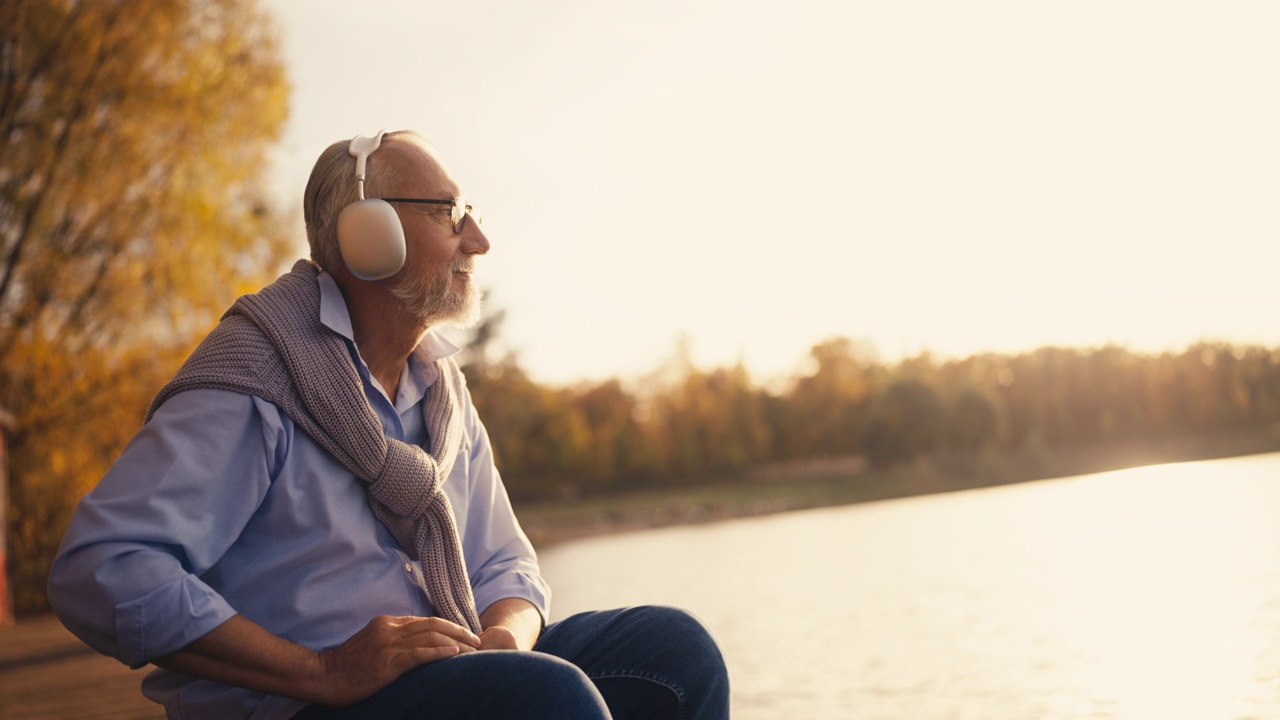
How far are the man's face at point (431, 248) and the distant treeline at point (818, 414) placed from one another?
41.8 metres

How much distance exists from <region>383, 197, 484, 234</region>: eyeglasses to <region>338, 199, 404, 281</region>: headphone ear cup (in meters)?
0.07

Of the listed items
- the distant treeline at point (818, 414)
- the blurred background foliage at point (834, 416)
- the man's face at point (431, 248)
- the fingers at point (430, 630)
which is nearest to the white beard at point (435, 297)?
the man's face at point (431, 248)

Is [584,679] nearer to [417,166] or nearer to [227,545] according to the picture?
[227,545]

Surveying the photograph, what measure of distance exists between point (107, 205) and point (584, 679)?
31.1 feet

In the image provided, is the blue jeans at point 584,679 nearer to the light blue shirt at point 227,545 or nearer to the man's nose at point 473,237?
the light blue shirt at point 227,545

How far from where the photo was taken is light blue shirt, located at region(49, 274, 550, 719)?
Answer: 1.17m

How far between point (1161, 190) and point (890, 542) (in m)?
35.4

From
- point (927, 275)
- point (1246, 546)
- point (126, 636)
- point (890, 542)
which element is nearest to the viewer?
point (126, 636)

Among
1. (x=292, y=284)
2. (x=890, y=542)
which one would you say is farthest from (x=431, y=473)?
(x=890, y=542)

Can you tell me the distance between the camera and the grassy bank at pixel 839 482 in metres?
37.8

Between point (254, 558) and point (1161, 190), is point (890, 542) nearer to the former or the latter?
point (254, 558)

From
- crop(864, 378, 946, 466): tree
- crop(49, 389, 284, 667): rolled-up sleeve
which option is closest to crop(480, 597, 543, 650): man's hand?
crop(49, 389, 284, 667): rolled-up sleeve

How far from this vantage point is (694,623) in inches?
59.3

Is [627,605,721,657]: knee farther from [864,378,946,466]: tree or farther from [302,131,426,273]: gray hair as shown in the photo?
[864,378,946,466]: tree
